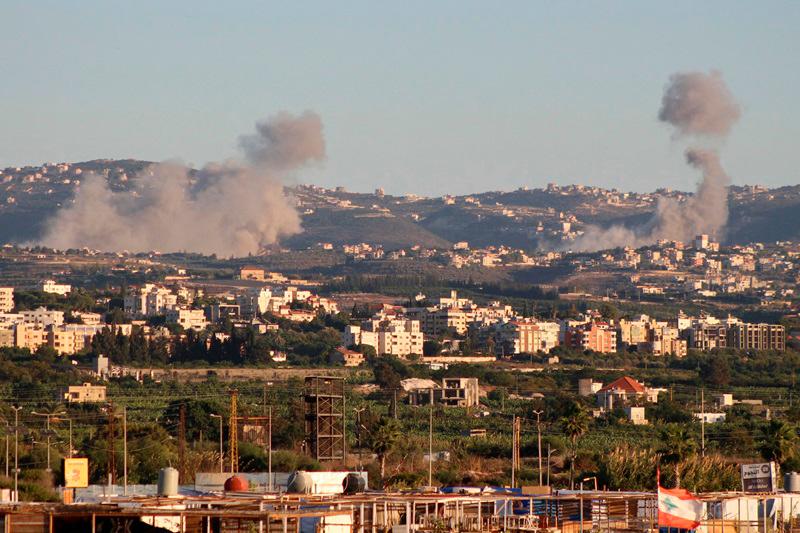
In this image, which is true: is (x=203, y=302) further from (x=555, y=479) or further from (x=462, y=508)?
(x=462, y=508)

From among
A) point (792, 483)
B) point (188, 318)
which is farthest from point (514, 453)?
point (188, 318)

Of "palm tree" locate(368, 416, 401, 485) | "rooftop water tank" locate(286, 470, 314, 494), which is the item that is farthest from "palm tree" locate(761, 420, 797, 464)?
"rooftop water tank" locate(286, 470, 314, 494)

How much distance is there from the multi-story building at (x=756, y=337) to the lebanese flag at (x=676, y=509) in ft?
405

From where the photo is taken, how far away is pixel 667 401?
3588 inches

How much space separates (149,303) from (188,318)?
1344 cm

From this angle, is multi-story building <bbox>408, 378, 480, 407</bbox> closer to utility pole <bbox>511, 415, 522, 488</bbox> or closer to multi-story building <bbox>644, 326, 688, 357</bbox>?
utility pole <bbox>511, 415, 522, 488</bbox>

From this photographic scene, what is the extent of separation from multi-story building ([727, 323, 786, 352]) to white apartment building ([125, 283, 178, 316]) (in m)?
48.7

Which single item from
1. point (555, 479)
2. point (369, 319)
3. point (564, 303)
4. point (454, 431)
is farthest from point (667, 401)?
point (564, 303)

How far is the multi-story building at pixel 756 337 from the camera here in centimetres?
14650

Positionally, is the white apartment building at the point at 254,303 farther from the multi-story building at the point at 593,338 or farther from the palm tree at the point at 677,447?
the palm tree at the point at 677,447

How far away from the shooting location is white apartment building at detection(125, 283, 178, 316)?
169413 millimetres

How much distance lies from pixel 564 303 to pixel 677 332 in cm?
4350

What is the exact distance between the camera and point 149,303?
172 metres

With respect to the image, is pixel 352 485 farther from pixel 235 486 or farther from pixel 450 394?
pixel 450 394
